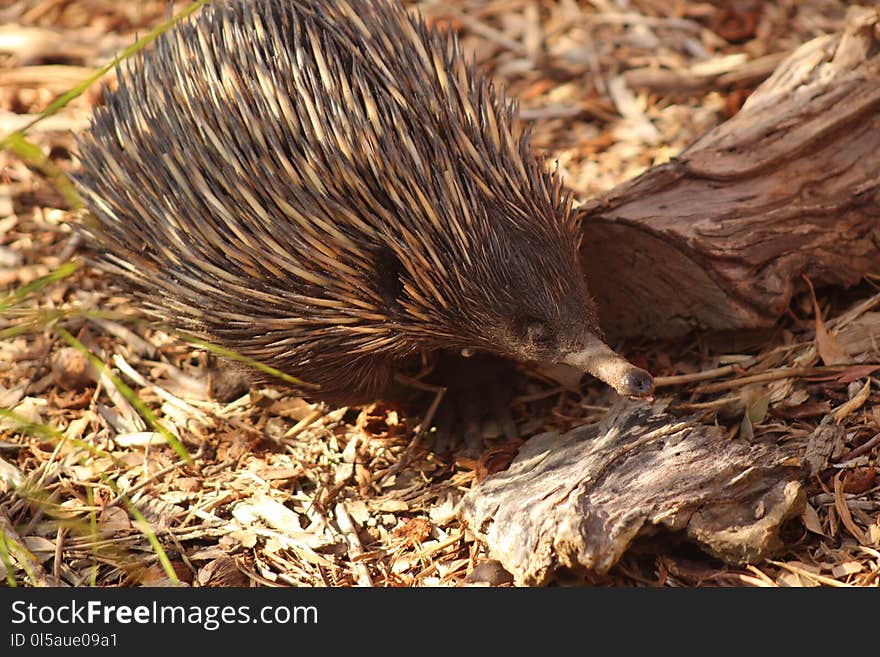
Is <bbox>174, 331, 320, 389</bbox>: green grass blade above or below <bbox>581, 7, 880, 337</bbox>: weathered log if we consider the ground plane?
above

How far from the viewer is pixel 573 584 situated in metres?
3.13

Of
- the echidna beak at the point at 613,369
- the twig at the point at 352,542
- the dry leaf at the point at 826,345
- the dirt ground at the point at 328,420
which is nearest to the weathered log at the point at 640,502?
the dirt ground at the point at 328,420

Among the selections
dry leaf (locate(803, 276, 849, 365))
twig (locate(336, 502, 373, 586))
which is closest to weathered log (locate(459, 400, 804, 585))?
twig (locate(336, 502, 373, 586))

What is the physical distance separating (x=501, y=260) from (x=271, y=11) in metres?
1.32

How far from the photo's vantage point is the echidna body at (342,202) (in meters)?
3.25

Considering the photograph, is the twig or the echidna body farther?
the twig

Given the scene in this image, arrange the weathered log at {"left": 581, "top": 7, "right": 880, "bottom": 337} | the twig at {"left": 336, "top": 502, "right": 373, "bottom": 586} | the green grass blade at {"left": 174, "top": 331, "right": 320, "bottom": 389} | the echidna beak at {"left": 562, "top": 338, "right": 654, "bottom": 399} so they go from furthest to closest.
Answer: the weathered log at {"left": 581, "top": 7, "right": 880, "bottom": 337}, the twig at {"left": 336, "top": 502, "right": 373, "bottom": 586}, the echidna beak at {"left": 562, "top": 338, "right": 654, "bottom": 399}, the green grass blade at {"left": 174, "top": 331, "right": 320, "bottom": 389}

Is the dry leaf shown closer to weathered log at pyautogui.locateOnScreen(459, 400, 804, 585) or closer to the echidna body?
weathered log at pyautogui.locateOnScreen(459, 400, 804, 585)

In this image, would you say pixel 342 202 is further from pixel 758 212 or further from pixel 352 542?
pixel 758 212

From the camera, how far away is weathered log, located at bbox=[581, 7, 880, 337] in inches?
154

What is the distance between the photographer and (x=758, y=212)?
12.9ft

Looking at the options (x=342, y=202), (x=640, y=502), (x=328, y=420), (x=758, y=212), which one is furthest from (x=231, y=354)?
(x=758, y=212)

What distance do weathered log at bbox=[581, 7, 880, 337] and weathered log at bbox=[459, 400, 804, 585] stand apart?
80 cm

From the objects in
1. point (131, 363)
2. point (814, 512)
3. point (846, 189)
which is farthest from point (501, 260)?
point (131, 363)
